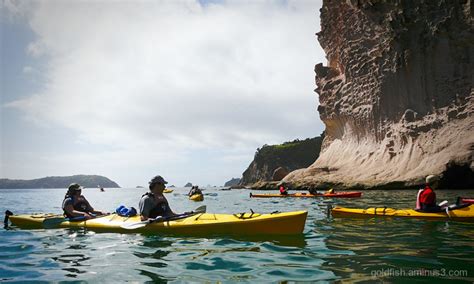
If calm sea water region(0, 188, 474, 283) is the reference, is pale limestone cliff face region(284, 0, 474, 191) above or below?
above

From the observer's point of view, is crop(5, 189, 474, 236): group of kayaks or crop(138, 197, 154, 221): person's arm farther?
crop(138, 197, 154, 221): person's arm

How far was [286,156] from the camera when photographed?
8206 centimetres

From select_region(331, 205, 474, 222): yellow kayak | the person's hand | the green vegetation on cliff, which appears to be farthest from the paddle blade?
the green vegetation on cliff

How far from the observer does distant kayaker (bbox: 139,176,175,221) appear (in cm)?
932

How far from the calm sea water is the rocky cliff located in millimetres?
71661

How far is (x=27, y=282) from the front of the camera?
5.18 meters

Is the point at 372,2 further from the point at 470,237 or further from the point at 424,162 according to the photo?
the point at 470,237

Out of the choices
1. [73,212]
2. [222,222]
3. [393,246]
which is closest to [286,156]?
[73,212]

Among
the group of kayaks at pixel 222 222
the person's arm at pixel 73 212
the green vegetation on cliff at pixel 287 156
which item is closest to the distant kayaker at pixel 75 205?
the person's arm at pixel 73 212

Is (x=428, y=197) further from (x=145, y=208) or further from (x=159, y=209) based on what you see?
(x=145, y=208)

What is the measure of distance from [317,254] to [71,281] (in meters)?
4.01

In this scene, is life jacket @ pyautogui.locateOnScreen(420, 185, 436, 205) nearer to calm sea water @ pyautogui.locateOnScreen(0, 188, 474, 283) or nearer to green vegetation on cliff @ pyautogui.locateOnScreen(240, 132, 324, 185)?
calm sea water @ pyautogui.locateOnScreen(0, 188, 474, 283)

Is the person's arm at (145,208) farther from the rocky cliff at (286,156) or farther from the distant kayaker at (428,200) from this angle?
the rocky cliff at (286,156)

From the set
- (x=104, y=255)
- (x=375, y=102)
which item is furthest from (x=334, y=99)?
(x=104, y=255)
